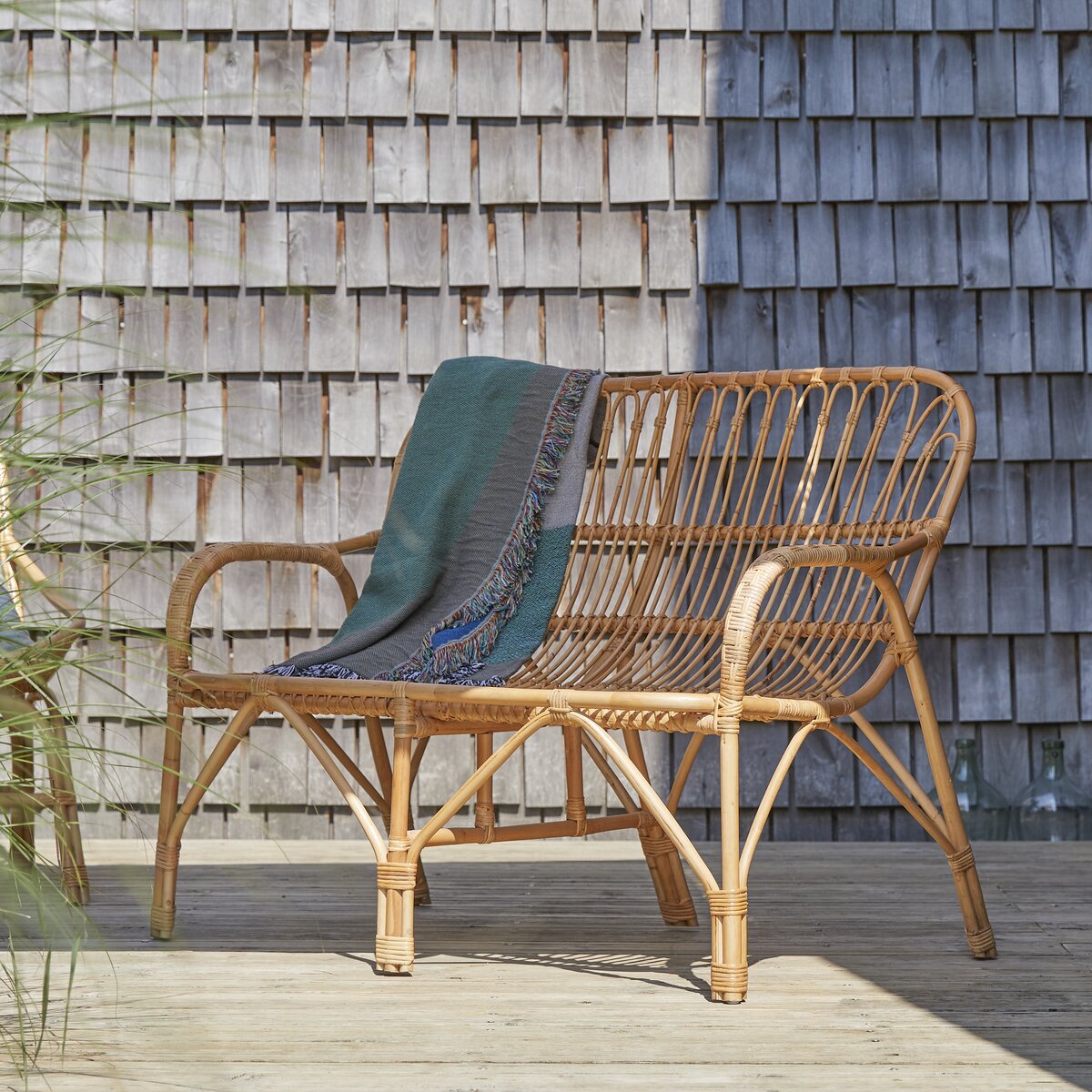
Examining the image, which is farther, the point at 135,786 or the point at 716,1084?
the point at 135,786

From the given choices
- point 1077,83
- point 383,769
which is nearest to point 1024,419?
point 1077,83

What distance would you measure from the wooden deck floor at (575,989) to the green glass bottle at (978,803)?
0.44 metres

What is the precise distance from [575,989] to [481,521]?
0.87 m

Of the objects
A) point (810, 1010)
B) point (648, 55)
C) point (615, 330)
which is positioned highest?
point (648, 55)

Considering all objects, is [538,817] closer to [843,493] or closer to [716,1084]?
[843,493]

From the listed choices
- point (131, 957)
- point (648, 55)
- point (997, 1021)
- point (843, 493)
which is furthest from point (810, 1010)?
point (648, 55)

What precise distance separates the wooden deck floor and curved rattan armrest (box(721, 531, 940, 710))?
0.44 meters

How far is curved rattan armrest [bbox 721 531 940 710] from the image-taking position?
1.83 m

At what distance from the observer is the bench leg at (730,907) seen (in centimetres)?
180

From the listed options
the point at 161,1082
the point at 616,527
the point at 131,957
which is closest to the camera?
the point at 161,1082

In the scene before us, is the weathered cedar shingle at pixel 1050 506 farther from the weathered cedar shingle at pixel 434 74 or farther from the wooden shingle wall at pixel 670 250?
the weathered cedar shingle at pixel 434 74

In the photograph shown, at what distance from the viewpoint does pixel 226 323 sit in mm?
3457

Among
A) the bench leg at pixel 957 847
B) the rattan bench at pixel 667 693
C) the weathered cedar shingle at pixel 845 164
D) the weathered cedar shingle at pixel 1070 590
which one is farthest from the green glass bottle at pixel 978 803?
the weathered cedar shingle at pixel 845 164

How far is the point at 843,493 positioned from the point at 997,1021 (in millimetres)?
1894
